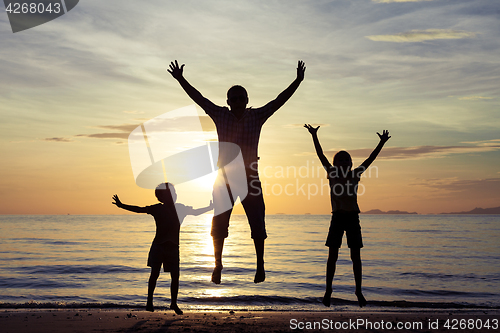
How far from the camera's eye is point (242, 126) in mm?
5250

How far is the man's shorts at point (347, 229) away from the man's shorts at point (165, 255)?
3093mm

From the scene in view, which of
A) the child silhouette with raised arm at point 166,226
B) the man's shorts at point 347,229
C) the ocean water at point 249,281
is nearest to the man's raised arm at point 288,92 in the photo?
the man's shorts at point 347,229

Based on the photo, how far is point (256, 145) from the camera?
528 cm

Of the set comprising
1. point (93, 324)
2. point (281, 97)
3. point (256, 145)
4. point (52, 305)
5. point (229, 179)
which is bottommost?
point (52, 305)

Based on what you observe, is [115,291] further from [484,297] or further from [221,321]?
[484,297]

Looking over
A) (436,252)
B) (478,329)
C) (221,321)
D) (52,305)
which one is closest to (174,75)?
(221,321)

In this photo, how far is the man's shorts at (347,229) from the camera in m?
5.84

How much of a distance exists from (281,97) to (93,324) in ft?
17.3

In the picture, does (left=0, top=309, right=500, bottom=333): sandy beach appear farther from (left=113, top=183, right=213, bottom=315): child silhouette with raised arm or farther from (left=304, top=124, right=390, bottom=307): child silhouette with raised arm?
(left=304, top=124, right=390, bottom=307): child silhouette with raised arm

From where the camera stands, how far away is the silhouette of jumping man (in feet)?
17.1

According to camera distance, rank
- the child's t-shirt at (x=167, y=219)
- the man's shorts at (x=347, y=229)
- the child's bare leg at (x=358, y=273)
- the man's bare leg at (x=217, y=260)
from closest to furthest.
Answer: the man's bare leg at (x=217, y=260), the child's bare leg at (x=358, y=273), the man's shorts at (x=347, y=229), the child's t-shirt at (x=167, y=219)

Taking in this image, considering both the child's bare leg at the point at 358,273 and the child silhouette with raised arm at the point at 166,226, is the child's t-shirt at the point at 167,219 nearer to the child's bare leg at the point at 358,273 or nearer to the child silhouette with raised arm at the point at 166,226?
the child silhouette with raised arm at the point at 166,226

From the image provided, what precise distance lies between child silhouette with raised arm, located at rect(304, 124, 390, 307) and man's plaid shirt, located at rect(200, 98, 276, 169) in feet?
3.25

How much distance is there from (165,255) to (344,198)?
142 inches
